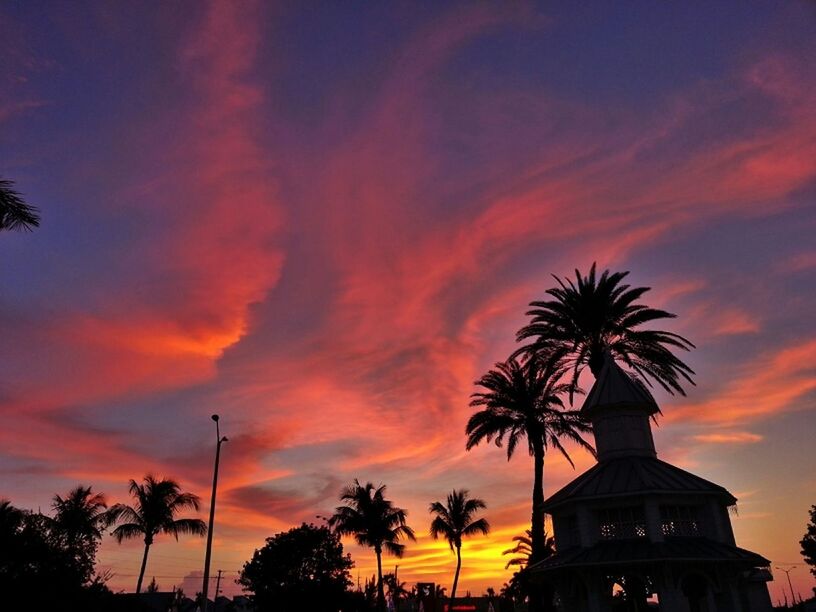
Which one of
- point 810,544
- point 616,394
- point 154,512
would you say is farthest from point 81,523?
Answer: point 810,544

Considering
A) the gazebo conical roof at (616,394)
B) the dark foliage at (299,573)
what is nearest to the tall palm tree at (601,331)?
the gazebo conical roof at (616,394)

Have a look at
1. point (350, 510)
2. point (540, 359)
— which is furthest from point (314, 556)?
point (540, 359)

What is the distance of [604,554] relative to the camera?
28.3 metres

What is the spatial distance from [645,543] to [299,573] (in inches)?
1249

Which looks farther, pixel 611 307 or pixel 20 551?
pixel 611 307

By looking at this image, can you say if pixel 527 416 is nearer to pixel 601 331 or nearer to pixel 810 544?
pixel 601 331

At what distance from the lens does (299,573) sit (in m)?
50.8

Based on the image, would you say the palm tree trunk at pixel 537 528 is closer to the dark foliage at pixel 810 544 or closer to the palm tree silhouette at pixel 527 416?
the palm tree silhouette at pixel 527 416

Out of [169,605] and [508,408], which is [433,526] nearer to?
[508,408]

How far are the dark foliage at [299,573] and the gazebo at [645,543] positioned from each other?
74.0 ft

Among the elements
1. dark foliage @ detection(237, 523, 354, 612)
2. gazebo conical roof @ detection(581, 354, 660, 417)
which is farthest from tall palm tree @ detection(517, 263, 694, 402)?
dark foliage @ detection(237, 523, 354, 612)

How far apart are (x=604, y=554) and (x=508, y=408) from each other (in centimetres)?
1919

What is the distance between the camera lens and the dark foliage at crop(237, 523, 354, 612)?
4803 centimetres

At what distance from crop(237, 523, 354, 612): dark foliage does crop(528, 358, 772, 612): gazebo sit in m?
22.6
